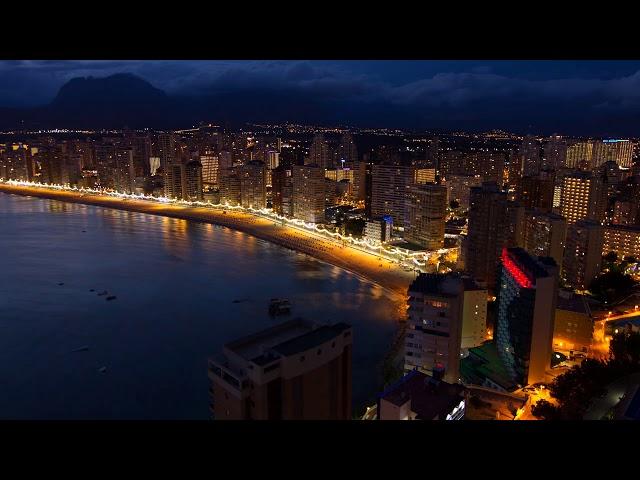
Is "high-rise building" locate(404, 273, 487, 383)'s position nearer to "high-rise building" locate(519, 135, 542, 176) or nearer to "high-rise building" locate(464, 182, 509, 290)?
"high-rise building" locate(464, 182, 509, 290)

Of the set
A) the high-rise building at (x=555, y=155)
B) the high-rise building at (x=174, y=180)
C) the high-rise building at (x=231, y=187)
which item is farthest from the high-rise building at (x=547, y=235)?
the high-rise building at (x=174, y=180)

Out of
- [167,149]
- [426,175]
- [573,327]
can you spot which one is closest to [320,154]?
[426,175]

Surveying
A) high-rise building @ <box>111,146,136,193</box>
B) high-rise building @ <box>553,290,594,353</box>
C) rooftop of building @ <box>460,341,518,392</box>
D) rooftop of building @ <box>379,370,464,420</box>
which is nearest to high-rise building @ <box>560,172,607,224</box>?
high-rise building @ <box>553,290,594,353</box>

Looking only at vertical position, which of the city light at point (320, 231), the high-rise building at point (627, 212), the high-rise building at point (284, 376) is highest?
the high-rise building at point (284, 376)

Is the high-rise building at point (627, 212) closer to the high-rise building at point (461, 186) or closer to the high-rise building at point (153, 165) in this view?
the high-rise building at point (461, 186)

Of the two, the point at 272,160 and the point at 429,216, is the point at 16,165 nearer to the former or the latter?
the point at 272,160

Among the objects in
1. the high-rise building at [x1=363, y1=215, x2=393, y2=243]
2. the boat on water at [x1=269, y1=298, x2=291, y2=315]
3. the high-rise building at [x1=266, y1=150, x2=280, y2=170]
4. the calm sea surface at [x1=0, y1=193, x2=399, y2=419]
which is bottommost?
the calm sea surface at [x1=0, y1=193, x2=399, y2=419]
